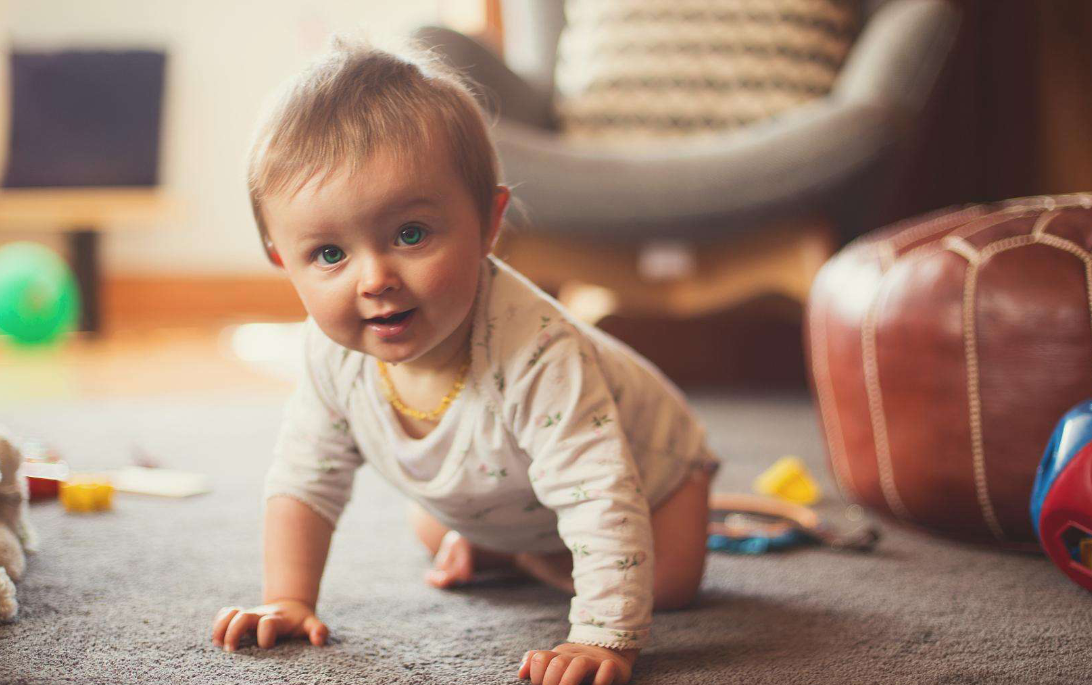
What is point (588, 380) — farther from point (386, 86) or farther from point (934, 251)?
point (934, 251)

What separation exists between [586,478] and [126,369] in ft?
5.87

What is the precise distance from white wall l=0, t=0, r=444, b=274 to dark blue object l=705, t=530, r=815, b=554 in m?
2.60

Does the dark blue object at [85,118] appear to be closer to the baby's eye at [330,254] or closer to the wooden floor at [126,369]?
the wooden floor at [126,369]

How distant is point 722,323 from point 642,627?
4.71ft

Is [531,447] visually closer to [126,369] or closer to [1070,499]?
[1070,499]

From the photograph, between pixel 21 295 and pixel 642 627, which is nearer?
pixel 642 627

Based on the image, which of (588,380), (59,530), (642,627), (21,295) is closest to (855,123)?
(588,380)

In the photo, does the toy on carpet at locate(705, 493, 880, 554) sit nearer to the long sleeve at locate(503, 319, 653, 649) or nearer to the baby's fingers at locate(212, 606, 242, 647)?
the long sleeve at locate(503, 319, 653, 649)

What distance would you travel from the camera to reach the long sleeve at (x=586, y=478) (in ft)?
1.94

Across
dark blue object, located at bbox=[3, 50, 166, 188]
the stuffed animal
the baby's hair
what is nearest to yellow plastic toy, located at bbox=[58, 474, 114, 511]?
the stuffed animal

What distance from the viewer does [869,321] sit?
910 mm

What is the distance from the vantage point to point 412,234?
0.59 meters

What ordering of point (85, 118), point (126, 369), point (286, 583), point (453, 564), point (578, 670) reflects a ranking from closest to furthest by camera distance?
point (578, 670) → point (286, 583) → point (453, 564) → point (126, 369) → point (85, 118)

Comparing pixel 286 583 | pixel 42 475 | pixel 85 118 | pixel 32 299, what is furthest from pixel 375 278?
pixel 85 118
